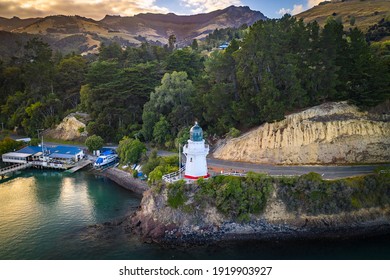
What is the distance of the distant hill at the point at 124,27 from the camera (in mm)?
102250

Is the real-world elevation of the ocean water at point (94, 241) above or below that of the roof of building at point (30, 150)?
below

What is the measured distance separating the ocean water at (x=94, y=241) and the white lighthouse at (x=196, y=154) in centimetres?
628

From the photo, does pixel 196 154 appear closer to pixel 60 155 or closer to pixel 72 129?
pixel 60 155

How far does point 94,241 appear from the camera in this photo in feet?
84.1

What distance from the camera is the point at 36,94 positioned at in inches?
2520

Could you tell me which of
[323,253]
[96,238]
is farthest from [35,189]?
[323,253]

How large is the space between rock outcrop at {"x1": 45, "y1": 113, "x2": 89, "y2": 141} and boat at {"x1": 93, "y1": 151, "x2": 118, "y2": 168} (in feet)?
35.5

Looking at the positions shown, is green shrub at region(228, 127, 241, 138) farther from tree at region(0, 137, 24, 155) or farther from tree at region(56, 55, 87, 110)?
tree at region(56, 55, 87, 110)

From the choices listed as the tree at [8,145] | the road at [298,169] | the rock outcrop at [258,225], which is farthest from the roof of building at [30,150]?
the rock outcrop at [258,225]

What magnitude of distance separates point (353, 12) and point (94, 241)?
7158 cm

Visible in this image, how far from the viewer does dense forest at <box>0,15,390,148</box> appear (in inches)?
1363

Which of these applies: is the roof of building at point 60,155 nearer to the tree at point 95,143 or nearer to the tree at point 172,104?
the tree at point 95,143

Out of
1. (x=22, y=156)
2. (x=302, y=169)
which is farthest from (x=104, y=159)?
(x=302, y=169)

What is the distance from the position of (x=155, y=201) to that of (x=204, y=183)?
156 inches
